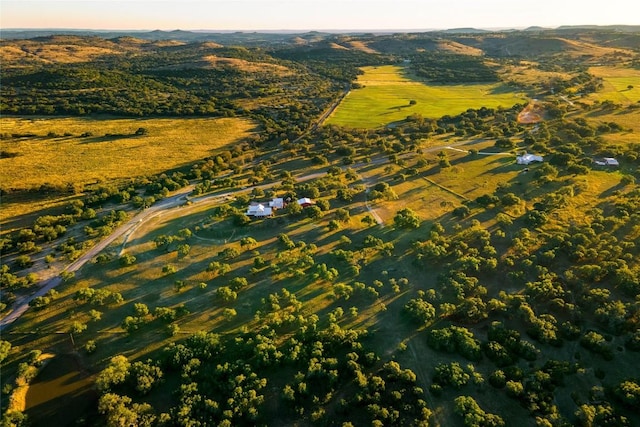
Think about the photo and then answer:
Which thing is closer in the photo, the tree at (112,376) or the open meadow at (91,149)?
the tree at (112,376)

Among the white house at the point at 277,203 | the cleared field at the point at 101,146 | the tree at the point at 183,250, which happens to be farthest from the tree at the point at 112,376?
the cleared field at the point at 101,146

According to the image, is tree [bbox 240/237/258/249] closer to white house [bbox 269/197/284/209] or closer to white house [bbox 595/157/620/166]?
white house [bbox 269/197/284/209]

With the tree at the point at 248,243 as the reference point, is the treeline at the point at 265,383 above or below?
below

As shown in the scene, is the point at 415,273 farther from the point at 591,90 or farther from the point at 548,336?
the point at 591,90

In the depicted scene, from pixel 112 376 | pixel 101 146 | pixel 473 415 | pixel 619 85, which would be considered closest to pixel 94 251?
pixel 112 376

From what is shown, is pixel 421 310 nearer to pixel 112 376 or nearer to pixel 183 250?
pixel 112 376

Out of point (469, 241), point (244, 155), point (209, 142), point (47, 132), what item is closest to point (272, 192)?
point (244, 155)

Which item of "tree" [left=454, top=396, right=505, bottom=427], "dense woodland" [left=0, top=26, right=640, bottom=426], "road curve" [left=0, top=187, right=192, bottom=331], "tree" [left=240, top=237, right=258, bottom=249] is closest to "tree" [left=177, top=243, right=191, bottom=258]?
"dense woodland" [left=0, top=26, right=640, bottom=426]

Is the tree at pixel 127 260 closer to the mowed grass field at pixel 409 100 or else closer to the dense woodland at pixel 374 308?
the dense woodland at pixel 374 308
